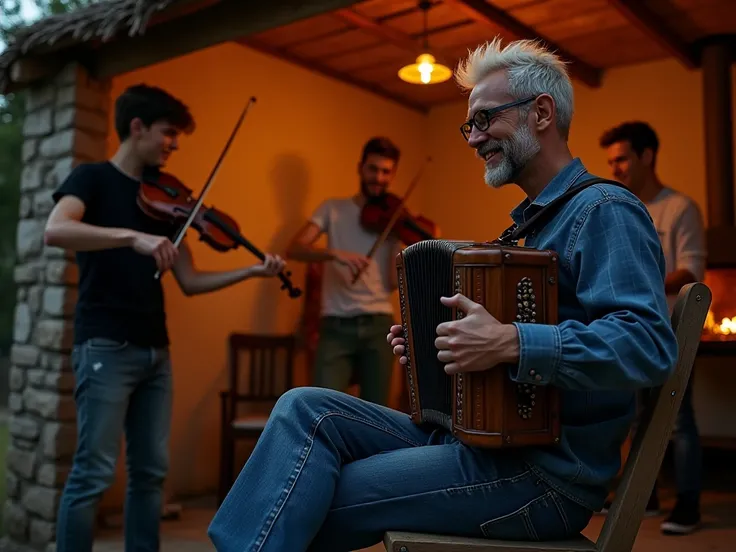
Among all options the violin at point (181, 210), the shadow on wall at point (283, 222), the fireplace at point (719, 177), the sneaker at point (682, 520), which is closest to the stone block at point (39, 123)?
the violin at point (181, 210)

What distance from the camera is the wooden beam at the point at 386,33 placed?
3.80 meters

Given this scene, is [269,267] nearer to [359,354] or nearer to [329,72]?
[359,354]

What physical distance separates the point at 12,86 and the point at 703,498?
149 inches

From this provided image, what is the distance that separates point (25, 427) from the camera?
11.1 feet

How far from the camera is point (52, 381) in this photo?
10.6 feet

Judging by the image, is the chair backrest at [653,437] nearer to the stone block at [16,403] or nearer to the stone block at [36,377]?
the stone block at [36,377]

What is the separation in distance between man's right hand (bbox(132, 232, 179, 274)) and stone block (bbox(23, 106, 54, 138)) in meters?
1.47

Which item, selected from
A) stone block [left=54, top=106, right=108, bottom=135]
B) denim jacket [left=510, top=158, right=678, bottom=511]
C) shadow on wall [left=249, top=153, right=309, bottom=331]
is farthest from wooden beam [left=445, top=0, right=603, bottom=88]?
denim jacket [left=510, top=158, right=678, bottom=511]

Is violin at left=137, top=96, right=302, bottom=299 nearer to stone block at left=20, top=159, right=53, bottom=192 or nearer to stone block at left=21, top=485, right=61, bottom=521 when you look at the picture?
stone block at left=20, top=159, right=53, bottom=192

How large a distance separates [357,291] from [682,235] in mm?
1450

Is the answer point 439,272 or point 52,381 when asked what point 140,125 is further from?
point 439,272

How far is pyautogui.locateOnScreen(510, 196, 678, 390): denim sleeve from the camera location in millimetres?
1202

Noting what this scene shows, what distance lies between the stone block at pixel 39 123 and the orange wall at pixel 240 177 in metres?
0.27

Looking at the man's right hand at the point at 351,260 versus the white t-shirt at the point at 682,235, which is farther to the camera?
the man's right hand at the point at 351,260
